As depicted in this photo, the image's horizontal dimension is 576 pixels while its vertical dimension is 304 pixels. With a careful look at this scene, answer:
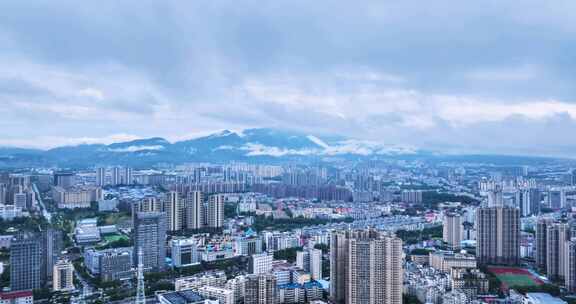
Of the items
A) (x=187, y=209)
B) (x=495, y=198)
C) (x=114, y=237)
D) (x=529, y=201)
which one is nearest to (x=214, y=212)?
(x=187, y=209)

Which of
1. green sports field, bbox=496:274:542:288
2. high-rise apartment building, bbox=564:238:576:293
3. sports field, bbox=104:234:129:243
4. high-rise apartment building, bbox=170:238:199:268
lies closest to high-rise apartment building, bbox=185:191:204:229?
sports field, bbox=104:234:129:243

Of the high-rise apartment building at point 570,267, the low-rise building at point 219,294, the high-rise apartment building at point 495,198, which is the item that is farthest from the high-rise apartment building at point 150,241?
the high-rise apartment building at point 495,198

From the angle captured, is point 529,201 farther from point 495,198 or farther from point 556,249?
point 556,249

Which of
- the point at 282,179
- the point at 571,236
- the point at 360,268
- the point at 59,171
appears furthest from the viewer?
the point at 282,179

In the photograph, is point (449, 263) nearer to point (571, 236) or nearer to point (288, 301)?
point (571, 236)

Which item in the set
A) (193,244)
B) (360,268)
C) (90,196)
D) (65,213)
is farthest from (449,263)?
(90,196)

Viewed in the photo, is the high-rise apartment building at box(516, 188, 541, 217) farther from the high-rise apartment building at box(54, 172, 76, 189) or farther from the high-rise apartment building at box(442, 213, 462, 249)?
the high-rise apartment building at box(54, 172, 76, 189)
